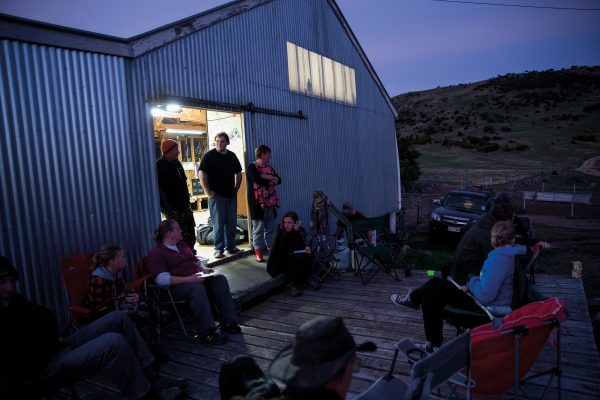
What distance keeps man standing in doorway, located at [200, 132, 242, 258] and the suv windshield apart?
29.1 ft

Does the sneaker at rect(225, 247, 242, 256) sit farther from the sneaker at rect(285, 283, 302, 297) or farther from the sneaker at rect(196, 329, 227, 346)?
the sneaker at rect(196, 329, 227, 346)

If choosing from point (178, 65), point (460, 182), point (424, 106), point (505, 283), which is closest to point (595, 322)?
point (505, 283)

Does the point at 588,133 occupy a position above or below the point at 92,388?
above

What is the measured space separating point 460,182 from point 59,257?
28.8m

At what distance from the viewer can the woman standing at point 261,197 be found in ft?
21.5

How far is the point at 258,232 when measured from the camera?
22.5 ft

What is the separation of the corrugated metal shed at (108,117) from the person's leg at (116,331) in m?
1.31

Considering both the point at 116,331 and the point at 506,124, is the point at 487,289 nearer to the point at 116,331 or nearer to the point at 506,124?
the point at 116,331

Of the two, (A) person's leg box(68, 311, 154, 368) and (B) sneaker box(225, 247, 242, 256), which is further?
(B) sneaker box(225, 247, 242, 256)

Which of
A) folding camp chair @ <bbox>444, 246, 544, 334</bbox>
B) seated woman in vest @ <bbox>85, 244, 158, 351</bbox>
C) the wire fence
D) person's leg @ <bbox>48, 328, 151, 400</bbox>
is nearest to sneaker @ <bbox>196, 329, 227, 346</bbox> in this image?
seated woman in vest @ <bbox>85, 244, 158, 351</bbox>

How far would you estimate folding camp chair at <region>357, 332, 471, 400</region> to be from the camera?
232cm

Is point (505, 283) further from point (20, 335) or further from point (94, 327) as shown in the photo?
point (20, 335)

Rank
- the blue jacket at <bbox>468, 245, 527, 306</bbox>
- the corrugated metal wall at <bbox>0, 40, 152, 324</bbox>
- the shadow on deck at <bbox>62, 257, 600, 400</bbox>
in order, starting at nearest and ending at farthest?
1. the blue jacket at <bbox>468, 245, 527, 306</bbox>
2. the shadow on deck at <bbox>62, 257, 600, 400</bbox>
3. the corrugated metal wall at <bbox>0, 40, 152, 324</bbox>

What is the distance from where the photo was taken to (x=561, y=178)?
2656cm
